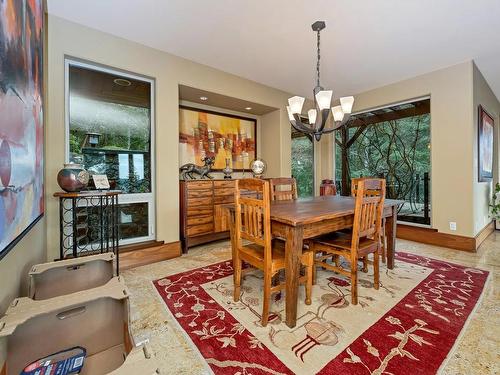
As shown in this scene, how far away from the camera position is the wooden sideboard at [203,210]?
3463 mm

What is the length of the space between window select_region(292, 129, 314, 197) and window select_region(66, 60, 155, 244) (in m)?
3.10

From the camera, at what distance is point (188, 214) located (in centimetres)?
347

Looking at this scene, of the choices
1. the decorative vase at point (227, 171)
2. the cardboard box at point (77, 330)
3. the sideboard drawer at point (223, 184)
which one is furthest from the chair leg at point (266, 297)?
the decorative vase at point (227, 171)

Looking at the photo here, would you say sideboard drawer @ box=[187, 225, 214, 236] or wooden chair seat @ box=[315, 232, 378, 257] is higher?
wooden chair seat @ box=[315, 232, 378, 257]

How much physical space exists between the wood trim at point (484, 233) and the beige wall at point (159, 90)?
3.18 meters

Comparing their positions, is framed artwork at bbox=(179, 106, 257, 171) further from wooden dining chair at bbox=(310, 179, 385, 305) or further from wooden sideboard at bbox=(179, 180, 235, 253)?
wooden dining chair at bbox=(310, 179, 385, 305)

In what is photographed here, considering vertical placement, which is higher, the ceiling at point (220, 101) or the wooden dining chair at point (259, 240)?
the ceiling at point (220, 101)

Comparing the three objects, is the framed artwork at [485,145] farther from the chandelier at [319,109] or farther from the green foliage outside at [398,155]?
the chandelier at [319,109]

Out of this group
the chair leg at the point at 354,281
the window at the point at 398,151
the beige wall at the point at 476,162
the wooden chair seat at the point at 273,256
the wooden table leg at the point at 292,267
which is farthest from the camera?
the window at the point at 398,151

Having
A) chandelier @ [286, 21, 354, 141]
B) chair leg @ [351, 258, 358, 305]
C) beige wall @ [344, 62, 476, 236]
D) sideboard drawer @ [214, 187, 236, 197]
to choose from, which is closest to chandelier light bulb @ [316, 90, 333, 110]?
chandelier @ [286, 21, 354, 141]

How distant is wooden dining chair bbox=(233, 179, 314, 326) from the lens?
1.69 meters

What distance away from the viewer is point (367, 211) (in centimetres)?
Result: 209

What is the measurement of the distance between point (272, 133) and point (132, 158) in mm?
2723

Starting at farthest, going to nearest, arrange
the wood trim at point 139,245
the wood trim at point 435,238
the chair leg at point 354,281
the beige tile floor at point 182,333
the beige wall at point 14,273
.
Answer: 1. the wood trim at point 435,238
2. the wood trim at point 139,245
3. the chair leg at point 354,281
4. the beige tile floor at point 182,333
5. the beige wall at point 14,273
